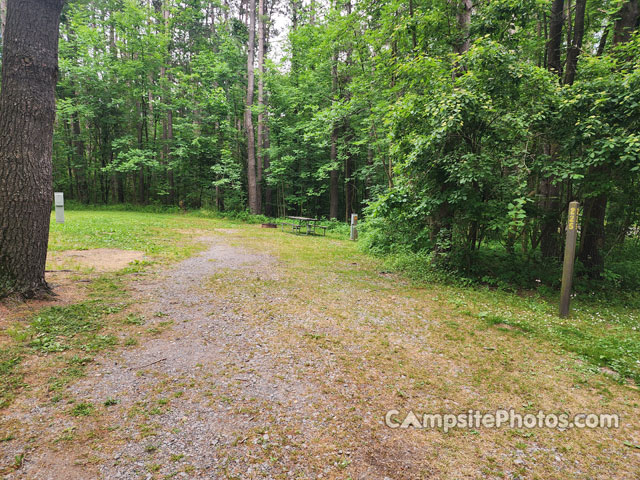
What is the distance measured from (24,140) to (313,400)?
4.91 metres

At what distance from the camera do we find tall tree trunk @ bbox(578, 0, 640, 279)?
630 cm

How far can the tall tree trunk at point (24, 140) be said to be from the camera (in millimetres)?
3793

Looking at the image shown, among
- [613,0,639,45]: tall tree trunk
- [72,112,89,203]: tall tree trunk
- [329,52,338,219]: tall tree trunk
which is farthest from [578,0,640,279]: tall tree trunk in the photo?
[72,112,89,203]: tall tree trunk

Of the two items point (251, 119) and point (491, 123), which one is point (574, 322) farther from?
point (251, 119)

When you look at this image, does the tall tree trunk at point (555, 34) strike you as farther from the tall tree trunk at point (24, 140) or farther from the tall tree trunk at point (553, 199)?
the tall tree trunk at point (24, 140)

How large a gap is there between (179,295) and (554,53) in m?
9.79

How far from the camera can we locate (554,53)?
22.9 feet

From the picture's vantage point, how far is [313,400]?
255 centimetres

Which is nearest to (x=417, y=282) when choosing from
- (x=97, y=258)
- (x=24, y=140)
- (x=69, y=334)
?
(x=69, y=334)

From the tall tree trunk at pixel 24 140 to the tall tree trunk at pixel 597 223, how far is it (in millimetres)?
9662

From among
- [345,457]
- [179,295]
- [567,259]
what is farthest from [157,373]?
[567,259]

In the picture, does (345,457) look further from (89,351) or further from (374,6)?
(374,6)

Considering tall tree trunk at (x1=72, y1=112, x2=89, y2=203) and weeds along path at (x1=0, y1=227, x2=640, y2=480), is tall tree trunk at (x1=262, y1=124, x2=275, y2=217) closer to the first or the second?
tall tree trunk at (x1=72, y1=112, x2=89, y2=203)

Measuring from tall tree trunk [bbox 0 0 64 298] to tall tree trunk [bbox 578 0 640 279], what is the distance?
9662 mm
